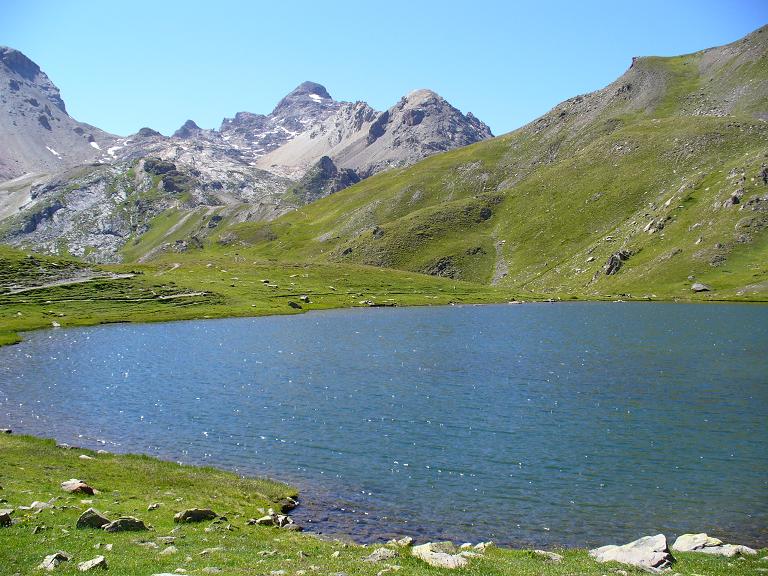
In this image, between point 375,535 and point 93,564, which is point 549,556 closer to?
point 375,535

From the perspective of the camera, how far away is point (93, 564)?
19.2 meters

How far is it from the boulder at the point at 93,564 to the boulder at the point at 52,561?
0.74 m

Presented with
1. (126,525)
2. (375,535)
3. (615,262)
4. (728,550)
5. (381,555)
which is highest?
(615,262)

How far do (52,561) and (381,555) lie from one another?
11587 millimetres

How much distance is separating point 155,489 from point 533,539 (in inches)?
827

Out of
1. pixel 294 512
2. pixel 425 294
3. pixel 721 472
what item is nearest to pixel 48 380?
pixel 294 512

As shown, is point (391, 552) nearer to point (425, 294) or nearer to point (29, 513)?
point (29, 513)

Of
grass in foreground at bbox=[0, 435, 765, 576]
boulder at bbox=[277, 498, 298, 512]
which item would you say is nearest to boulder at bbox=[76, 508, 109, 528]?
grass in foreground at bbox=[0, 435, 765, 576]

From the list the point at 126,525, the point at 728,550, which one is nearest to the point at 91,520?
the point at 126,525

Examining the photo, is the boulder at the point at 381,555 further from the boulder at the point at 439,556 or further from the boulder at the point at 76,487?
the boulder at the point at 76,487

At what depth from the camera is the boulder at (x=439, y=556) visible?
21594 mm

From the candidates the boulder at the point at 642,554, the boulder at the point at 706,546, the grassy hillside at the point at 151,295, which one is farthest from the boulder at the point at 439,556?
the grassy hillside at the point at 151,295

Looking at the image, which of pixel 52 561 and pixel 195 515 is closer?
pixel 52 561

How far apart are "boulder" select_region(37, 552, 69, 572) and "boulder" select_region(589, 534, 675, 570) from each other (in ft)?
64.5
